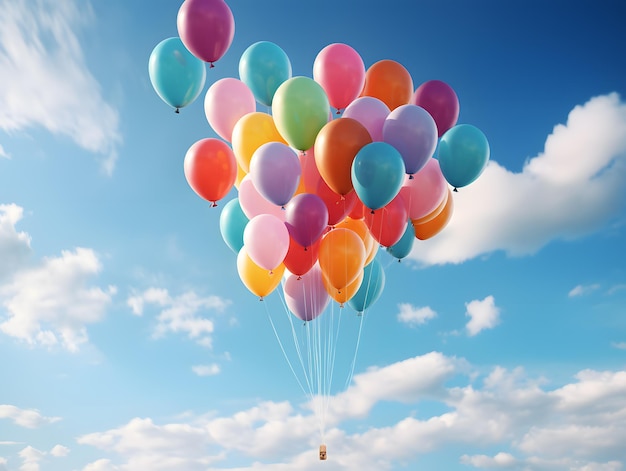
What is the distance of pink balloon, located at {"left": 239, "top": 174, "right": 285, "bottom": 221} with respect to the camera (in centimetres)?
862

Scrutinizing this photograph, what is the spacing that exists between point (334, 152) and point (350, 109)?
884 mm

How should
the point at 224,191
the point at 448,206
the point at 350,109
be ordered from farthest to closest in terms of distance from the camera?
the point at 448,206 → the point at 224,191 → the point at 350,109

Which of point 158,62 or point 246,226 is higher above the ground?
point 158,62

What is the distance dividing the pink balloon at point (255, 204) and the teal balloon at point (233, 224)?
34 cm

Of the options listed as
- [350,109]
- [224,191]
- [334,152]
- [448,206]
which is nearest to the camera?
[334,152]

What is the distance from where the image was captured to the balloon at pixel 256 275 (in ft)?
28.8

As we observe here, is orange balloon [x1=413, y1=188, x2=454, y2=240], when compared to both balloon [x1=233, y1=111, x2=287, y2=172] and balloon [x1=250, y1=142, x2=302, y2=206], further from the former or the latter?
balloon [x1=233, y1=111, x2=287, y2=172]

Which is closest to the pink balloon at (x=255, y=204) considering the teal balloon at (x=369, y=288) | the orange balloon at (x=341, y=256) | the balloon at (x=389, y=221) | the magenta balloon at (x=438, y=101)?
the orange balloon at (x=341, y=256)

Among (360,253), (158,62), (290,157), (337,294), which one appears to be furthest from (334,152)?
(158,62)

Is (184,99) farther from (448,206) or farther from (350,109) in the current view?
(448,206)

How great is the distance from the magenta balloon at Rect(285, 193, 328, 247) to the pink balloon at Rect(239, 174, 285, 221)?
47 centimetres

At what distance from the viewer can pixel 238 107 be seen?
28.9 feet

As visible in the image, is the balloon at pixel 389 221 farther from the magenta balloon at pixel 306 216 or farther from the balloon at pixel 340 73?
the balloon at pixel 340 73

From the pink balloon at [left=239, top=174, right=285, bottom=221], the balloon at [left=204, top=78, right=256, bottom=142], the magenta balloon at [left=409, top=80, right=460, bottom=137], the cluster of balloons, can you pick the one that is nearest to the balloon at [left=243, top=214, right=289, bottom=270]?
the cluster of balloons
